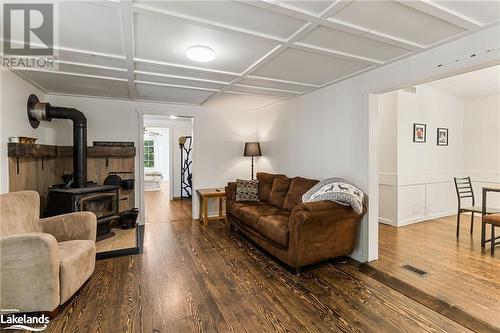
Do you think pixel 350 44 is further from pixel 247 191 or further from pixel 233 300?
pixel 247 191

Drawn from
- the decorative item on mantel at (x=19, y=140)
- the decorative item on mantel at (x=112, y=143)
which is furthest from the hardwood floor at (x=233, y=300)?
the decorative item on mantel at (x=112, y=143)

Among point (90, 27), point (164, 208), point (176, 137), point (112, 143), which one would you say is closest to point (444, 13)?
point (90, 27)

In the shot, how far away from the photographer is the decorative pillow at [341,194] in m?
2.80

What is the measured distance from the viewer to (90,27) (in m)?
1.91

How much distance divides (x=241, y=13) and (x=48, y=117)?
3.34 m

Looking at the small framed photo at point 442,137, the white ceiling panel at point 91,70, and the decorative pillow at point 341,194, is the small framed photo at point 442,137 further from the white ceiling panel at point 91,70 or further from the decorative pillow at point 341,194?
the white ceiling panel at point 91,70

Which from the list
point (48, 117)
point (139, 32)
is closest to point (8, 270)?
point (139, 32)

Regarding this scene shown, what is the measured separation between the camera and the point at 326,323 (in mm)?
1941

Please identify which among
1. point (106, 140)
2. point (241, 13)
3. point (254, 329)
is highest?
point (241, 13)

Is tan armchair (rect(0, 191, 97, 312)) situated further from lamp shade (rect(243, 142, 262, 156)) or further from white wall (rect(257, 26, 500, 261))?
lamp shade (rect(243, 142, 262, 156))

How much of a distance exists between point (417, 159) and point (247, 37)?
13.8 feet

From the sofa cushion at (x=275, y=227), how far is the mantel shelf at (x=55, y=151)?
279 cm

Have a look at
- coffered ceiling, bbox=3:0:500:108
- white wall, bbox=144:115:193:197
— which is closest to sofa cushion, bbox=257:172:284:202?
coffered ceiling, bbox=3:0:500:108

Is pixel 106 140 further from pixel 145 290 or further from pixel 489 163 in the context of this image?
pixel 489 163
